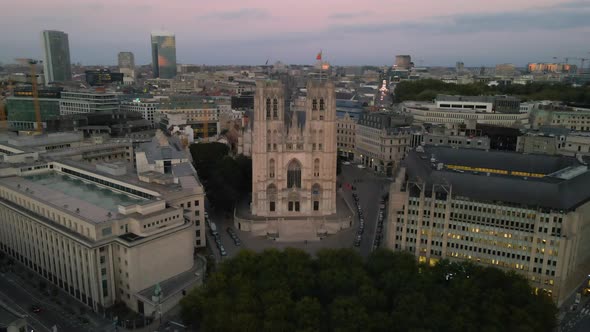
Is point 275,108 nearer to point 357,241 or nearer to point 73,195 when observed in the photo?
point 357,241

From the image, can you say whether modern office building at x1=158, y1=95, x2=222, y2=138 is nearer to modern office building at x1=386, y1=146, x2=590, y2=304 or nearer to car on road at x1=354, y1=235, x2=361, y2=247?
car on road at x1=354, y1=235, x2=361, y2=247

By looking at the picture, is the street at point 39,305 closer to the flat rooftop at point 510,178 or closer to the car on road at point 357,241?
the car on road at point 357,241

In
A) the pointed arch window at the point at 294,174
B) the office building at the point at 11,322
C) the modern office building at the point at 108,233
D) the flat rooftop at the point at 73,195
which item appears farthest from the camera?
the pointed arch window at the point at 294,174

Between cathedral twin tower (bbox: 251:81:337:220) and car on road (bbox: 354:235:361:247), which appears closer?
car on road (bbox: 354:235:361:247)

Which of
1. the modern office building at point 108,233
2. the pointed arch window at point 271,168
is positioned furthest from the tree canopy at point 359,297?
the pointed arch window at point 271,168

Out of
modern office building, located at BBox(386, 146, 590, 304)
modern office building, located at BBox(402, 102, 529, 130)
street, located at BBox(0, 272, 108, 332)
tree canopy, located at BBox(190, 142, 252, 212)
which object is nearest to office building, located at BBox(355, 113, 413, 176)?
modern office building, located at BBox(402, 102, 529, 130)

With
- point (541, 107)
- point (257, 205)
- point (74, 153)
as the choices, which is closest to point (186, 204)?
point (257, 205)

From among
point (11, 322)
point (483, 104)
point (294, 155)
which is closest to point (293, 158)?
point (294, 155)
